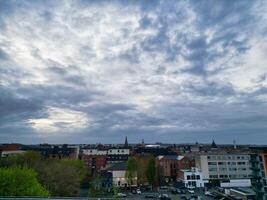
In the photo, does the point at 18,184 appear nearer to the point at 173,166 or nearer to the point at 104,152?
the point at 173,166

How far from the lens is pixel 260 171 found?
42406 mm

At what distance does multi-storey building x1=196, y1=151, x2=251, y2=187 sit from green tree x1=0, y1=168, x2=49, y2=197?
51913mm

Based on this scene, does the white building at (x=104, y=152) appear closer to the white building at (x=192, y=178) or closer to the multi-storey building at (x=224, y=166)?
the white building at (x=192, y=178)

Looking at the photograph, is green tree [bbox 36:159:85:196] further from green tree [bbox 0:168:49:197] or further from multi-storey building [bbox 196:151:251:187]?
multi-storey building [bbox 196:151:251:187]

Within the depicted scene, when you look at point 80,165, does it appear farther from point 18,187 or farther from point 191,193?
point 18,187

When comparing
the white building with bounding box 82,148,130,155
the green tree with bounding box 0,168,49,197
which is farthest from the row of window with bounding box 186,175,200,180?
the green tree with bounding box 0,168,49,197

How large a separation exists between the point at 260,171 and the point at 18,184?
125ft

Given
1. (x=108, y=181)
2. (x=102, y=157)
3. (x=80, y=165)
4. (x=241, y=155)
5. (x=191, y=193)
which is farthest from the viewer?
(x=102, y=157)

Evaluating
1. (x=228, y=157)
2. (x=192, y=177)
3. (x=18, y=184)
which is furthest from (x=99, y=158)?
(x=18, y=184)

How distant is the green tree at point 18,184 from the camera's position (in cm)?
2438

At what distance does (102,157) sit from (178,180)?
96.2 ft

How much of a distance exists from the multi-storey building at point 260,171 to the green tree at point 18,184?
3508 centimetres

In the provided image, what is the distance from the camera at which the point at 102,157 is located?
3391 inches

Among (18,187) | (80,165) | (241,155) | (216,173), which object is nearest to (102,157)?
(80,165)
